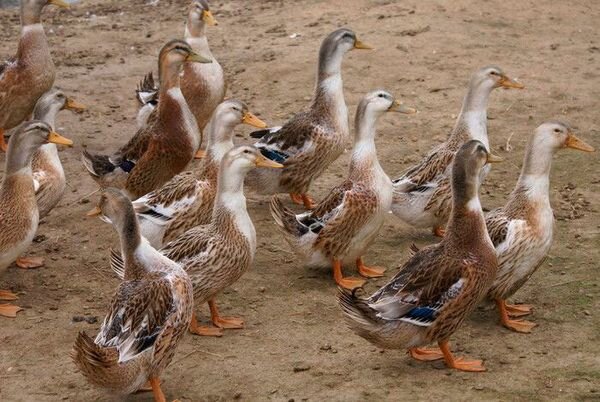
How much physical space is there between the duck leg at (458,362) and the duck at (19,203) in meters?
2.72

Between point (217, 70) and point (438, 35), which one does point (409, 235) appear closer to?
point (217, 70)

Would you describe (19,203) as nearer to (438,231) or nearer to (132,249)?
(132,249)

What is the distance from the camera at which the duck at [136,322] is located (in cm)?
552

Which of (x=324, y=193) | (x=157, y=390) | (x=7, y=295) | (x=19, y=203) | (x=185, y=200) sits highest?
(x=19, y=203)

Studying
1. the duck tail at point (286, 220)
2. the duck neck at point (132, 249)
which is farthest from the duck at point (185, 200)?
the duck neck at point (132, 249)

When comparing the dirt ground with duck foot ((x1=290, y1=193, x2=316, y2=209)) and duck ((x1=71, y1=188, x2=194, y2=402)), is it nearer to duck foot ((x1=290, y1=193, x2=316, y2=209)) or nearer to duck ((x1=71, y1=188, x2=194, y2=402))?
duck foot ((x1=290, y1=193, x2=316, y2=209))

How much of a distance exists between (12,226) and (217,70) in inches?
121

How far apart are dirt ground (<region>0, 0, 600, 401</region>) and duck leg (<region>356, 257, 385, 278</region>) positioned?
6 cm


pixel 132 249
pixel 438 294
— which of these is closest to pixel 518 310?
pixel 438 294

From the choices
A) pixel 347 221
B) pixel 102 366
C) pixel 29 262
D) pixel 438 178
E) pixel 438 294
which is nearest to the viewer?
pixel 102 366

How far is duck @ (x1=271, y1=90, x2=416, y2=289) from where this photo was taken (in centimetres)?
745

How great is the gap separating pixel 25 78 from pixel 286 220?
11.6ft

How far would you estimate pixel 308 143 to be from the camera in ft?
28.0

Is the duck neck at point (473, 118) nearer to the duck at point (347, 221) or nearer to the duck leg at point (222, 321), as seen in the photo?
the duck at point (347, 221)
